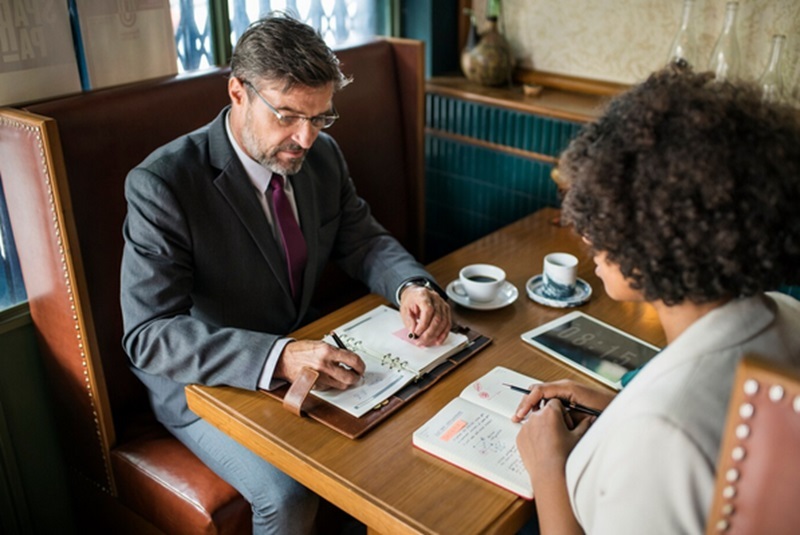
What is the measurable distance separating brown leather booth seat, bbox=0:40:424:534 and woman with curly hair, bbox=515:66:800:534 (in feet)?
3.38

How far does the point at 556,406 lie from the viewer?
4.30ft

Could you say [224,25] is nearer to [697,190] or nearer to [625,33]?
[625,33]

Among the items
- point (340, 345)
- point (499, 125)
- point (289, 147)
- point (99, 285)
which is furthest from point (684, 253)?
point (499, 125)

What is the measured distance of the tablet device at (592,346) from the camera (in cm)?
155

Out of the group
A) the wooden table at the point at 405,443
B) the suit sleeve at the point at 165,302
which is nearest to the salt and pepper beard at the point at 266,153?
the suit sleeve at the point at 165,302

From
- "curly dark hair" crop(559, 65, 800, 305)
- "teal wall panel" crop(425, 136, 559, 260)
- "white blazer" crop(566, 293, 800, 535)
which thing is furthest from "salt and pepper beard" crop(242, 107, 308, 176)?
"teal wall panel" crop(425, 136, 559, 260)

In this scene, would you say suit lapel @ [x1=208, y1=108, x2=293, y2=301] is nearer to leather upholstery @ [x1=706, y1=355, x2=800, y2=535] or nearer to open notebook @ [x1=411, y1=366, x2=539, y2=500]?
open notebook @ [x1=411, y1=366, x2=539, y2=500]

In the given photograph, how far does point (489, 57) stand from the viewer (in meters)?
2.77

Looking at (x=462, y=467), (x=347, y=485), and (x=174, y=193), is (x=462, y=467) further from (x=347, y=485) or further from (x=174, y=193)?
(x=174, y=193)

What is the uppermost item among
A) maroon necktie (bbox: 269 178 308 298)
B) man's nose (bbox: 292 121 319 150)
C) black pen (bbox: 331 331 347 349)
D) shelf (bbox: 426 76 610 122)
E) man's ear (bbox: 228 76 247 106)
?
man's ear (bbox: 228 76 247 106)

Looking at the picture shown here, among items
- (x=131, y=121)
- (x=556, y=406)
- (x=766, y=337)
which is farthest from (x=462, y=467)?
(x=131, y=121)

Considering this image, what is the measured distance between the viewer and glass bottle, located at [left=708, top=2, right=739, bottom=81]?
2.28m

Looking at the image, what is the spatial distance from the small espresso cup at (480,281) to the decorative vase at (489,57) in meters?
1.08

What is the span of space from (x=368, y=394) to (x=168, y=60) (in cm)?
116
